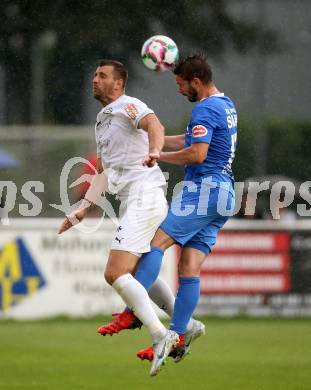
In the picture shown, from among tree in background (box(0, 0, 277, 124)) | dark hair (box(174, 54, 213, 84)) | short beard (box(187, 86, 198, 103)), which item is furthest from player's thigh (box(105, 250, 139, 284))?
tree in background (box(0, 0, 277, 124))

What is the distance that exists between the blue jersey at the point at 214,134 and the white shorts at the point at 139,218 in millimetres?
286

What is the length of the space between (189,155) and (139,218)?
0.62 metres

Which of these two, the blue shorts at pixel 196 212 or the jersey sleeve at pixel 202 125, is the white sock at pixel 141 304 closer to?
the blue shorts at pixel 196 212

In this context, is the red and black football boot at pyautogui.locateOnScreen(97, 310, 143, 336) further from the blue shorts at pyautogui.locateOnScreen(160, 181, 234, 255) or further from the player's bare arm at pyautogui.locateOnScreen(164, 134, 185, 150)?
the player's bare arm at pyautogui.locateOnScreen(164, 134, 185, 150)

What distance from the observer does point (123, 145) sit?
8227mm

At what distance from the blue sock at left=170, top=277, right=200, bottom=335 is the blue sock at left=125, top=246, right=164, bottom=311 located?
227 mm

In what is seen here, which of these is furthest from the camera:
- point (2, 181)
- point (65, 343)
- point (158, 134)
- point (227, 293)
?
point (2, 181)

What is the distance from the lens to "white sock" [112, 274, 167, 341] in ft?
26.2

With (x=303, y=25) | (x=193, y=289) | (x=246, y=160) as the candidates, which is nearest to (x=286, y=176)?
(x=246, y=160)

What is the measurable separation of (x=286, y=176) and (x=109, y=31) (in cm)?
286

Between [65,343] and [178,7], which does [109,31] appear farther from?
[65,343]

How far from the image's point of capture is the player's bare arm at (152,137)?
744 centimetres

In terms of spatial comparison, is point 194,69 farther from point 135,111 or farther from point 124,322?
point 124,322

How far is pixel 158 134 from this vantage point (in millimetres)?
7793
